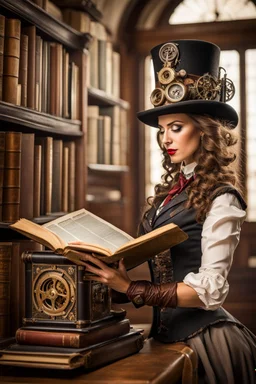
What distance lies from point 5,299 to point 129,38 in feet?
16.0

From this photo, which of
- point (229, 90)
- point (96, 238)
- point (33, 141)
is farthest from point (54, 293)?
point (229, 90)

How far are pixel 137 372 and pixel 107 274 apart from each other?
35 centimetres

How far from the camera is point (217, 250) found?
8.00 ft

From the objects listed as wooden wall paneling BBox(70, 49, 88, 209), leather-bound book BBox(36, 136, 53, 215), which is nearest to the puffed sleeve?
leather-bound book BBox(36, 136, 53, 215)

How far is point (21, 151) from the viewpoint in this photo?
311 centimetres

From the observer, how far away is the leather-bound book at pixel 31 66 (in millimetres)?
3283

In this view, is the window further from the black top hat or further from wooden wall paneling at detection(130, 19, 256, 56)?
the black top hat

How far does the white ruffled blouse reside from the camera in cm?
238

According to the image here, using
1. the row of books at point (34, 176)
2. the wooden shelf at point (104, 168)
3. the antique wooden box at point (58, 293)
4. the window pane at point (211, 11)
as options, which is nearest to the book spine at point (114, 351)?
the antique wooden box at point (58, 293)

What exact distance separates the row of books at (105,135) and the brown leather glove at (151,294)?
294 cm

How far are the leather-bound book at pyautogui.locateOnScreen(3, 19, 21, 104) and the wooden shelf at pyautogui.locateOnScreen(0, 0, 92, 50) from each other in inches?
3.2

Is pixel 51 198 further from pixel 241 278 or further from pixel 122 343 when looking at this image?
pixel 241 278

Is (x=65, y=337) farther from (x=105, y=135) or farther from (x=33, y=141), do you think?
(x=105, y=135)

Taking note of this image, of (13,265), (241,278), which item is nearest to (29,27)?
(13,265)
